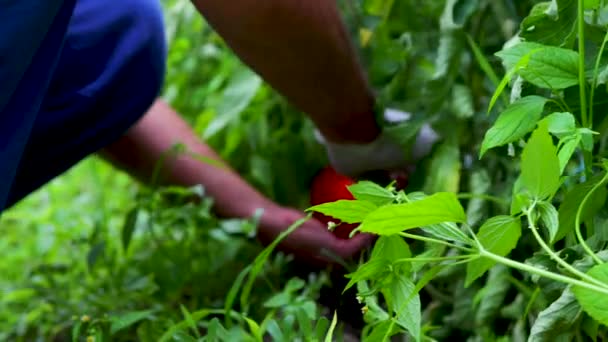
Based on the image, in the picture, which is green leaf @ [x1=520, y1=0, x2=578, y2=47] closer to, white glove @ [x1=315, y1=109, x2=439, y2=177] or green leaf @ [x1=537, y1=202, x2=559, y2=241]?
green leaf @ [x1=537, y1=202, x2=559, y2=241]

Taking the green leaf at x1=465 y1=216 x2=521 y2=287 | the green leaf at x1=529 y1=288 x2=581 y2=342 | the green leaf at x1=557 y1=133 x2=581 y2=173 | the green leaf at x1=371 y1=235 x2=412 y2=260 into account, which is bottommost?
the green leaf at x1=529 y1=288 x2=581 y2=342

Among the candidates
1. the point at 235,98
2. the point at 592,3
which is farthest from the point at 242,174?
the point at 592,3

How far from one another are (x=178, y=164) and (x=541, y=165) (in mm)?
924

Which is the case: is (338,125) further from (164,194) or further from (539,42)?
(164,194)

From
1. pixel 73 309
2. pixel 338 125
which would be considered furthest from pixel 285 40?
pixel 73 309

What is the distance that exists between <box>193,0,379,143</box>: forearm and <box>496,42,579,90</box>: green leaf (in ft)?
0.92

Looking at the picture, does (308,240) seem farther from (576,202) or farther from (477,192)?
(576,202)

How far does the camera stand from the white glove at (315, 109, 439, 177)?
1176mm

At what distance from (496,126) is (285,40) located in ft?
1.02

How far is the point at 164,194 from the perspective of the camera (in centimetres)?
153

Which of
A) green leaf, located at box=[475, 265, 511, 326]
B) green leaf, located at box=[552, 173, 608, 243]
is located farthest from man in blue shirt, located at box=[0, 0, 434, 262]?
green leaf, located at box=[552, 173, 608, 243]

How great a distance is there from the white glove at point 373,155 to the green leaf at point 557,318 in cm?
46

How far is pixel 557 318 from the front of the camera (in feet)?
2.37

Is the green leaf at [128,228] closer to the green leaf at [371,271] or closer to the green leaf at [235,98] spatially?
the green leaf at [235,98]
